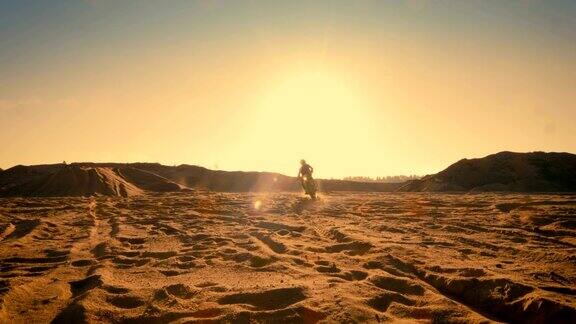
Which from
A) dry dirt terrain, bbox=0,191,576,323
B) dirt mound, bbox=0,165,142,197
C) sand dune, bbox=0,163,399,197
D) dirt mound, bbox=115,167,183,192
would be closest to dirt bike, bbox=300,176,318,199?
dry dirt terrain, bbox=0,191,576,323

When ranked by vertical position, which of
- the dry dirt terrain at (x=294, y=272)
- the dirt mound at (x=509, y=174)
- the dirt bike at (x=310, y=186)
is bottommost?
the dry dirt terrain at (x=294, y=272)

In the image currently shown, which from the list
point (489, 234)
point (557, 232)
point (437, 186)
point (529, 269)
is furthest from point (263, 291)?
point (437, 186)

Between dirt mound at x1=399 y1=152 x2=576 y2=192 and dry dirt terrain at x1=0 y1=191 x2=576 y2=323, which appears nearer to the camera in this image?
dry dirt terrain at x1=0 y1=191 x2=576 y2=323

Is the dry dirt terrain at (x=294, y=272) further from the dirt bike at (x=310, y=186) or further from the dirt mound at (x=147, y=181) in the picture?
the dirt mound at (x=147, y=181)

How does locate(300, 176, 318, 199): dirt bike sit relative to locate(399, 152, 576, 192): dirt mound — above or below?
below

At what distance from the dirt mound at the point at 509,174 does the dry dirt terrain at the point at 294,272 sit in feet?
46.9

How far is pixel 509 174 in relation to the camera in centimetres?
2141

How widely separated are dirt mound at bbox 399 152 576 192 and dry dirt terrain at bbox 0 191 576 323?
1430 centimetres

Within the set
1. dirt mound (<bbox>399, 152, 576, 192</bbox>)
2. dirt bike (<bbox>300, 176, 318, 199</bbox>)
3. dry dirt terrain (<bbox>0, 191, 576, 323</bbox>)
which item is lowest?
dry dirt terrain (<bbox>0, 191, 576, 323</bbox>)

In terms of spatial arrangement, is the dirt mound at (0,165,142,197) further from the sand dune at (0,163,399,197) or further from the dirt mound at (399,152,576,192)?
the dirt mound at (399,152,576,192)

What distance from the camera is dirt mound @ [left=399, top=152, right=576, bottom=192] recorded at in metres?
19.8

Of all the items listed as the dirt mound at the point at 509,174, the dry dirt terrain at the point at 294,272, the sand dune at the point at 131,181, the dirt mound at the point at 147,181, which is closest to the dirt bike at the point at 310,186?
the dry dirt terrain at the point at 294,272

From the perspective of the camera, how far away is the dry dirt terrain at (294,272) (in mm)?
2818

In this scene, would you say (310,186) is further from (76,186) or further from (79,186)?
(76,186)
